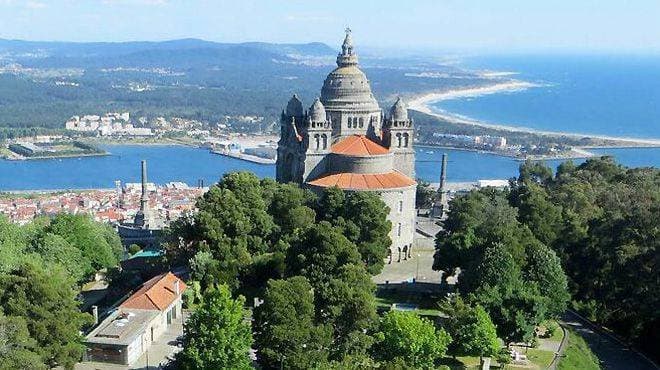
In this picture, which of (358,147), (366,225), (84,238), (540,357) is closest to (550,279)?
(540,357)

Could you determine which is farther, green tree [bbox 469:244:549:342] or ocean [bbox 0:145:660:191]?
ocean [bbox 0:145:660:191]

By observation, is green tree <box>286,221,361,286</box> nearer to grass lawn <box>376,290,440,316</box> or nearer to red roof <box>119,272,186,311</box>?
red roof <box>119,272,186,311</box>

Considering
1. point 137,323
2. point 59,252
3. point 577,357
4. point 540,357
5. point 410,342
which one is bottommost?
point 577,357

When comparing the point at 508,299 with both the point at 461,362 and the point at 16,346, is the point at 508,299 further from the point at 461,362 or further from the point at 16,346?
the point at 16,346

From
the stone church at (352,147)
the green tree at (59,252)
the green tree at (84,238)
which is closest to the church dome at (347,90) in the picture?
the stone church at (352,147)

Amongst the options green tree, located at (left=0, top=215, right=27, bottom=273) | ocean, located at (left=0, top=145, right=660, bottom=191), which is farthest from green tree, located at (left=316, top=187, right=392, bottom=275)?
ocean, located at (left=0, top=145, right=660, bottom=191)

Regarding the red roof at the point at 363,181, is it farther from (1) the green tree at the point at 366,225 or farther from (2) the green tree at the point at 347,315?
(2) the green tree at the point at 347,315
